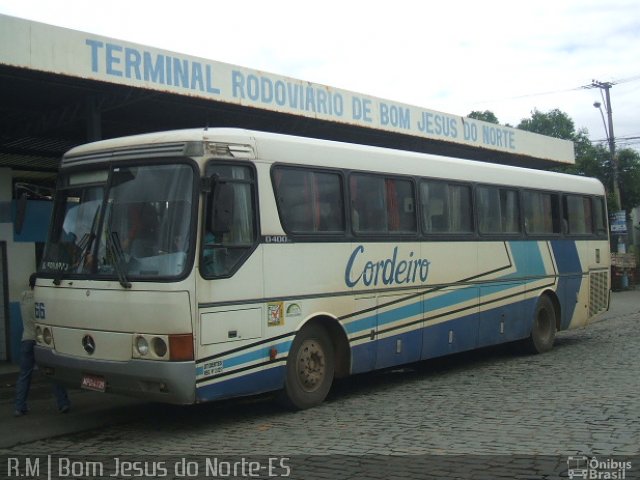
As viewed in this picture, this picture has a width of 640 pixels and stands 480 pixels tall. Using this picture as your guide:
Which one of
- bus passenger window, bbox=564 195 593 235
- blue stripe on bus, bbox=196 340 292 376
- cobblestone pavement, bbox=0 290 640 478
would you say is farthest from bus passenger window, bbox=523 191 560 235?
blue stripe on bus, bbox=196 340 292 376

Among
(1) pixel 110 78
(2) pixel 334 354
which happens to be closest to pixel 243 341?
(2) pixel 334 354

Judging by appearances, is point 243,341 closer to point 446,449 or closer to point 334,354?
point 334,354

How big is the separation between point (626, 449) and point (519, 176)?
6.95 metres

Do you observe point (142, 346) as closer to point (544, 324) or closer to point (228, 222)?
point (228, 222)

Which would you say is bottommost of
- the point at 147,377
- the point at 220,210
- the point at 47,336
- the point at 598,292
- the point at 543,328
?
the point at 543,328

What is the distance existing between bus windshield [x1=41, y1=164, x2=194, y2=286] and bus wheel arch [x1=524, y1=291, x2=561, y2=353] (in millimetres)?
7679

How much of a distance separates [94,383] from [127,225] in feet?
5.39

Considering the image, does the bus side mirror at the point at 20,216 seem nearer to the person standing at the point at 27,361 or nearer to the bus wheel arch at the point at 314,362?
the person standing at the point at 27,361

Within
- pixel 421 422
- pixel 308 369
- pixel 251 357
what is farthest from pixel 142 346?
pixel 421 422

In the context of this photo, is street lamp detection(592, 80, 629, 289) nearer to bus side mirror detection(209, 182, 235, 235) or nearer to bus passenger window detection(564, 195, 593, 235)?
bus passenger window detection(564, 195, 593, 235)

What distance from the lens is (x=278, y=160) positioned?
8.44 metres

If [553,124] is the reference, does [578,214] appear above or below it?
below

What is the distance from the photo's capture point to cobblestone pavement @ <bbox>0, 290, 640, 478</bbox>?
684 cm

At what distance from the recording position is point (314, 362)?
8812mm
